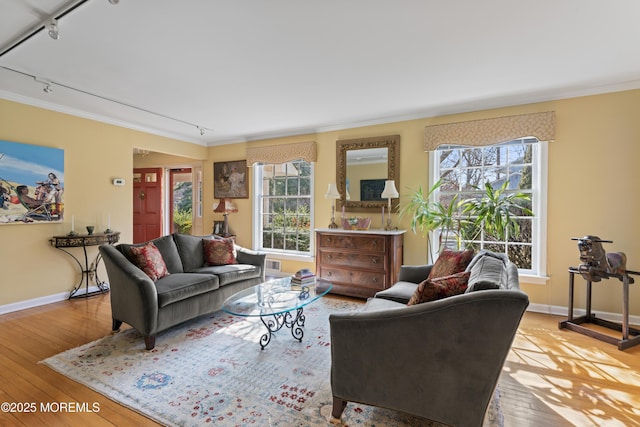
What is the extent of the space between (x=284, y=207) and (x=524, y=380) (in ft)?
13.6

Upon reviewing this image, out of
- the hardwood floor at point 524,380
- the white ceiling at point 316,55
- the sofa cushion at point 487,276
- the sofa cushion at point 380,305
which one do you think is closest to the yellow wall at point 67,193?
the white ceiling at point 316,55

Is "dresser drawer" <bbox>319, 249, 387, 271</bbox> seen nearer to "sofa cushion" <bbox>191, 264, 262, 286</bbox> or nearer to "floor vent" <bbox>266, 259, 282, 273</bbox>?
"sofa cushion" <bbox>191, 264, 262, 286</bbox>

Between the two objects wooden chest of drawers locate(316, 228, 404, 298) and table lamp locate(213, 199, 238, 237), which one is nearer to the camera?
wooden chest of drawers locate(316, 228, 404, 298)

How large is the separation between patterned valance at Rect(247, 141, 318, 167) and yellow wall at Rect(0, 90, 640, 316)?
30.0 inches

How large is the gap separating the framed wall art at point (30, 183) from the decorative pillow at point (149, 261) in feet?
5.50

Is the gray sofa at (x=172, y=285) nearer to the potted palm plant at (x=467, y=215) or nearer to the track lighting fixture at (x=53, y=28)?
the track lighting fixture at (x=53, y=28)

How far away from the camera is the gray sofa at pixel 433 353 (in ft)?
4.72

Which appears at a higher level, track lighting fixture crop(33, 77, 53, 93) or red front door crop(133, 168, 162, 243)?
track lighting fixture crop(33, 77, 53, 93)

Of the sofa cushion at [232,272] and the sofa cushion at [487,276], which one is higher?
the sofa cushion at [487,276]

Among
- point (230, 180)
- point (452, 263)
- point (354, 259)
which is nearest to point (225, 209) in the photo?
point (230, 180)

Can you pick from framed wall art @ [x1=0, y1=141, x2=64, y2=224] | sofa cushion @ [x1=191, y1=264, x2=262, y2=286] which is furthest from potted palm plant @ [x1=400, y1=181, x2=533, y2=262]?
framed wall art @ [x1=0, y1=141, x2=64, y2=224]

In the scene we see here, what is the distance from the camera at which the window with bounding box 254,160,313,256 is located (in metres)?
5.34

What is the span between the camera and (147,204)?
6.95 m

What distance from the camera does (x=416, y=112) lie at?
13.9ft
